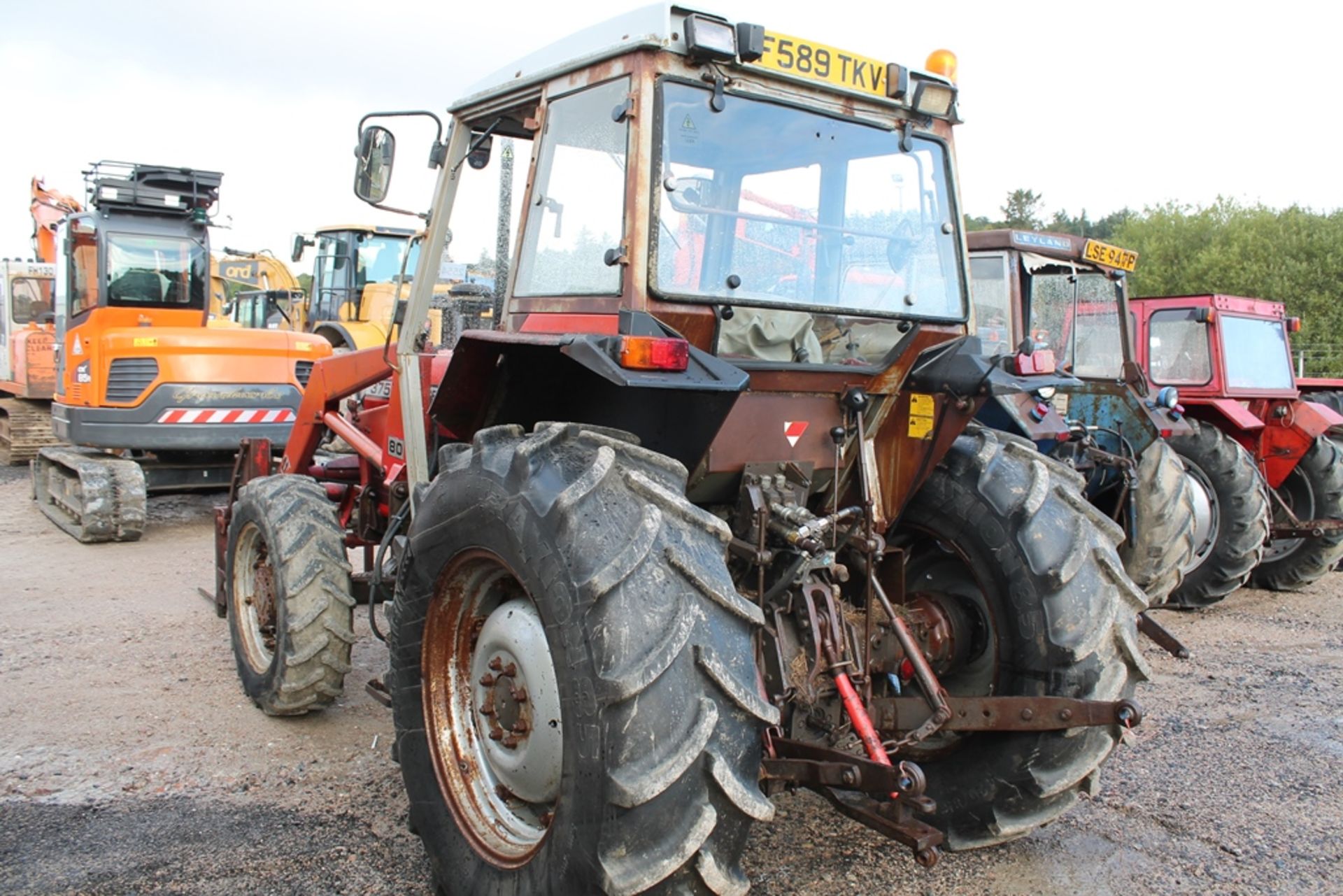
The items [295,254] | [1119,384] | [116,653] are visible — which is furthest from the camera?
[295,254]

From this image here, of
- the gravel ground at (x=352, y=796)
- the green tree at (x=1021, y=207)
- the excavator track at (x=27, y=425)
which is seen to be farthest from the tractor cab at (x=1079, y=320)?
the green tree at (x=1021, y=207)

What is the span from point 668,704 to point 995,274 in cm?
618

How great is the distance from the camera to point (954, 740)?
138 inches

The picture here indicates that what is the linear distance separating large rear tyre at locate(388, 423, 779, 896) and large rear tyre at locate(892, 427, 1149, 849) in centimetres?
111

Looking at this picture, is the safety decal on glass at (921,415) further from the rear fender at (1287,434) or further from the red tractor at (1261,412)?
the rear fender at (1287,434)

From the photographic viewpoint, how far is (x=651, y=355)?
270 cm

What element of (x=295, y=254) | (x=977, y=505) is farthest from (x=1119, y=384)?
(x=295, y=254)

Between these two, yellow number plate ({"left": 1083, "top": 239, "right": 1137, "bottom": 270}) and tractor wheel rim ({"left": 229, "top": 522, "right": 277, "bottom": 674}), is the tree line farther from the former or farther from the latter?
tractor wheel rim ({"left": 229, "top": 522, "right": 277, "bottom": 674})

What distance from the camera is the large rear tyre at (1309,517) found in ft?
28.1

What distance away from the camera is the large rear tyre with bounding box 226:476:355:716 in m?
4.48

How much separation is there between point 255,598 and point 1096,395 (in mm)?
5519

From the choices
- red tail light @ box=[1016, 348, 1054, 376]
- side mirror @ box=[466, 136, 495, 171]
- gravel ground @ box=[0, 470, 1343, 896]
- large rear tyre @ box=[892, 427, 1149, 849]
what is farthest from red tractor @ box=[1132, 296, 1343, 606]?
side mirror @ box=[466, 136, 495, 171]

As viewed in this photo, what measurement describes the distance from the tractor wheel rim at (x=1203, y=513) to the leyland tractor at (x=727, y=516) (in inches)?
174

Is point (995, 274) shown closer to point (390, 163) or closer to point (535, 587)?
point (390, 163)
